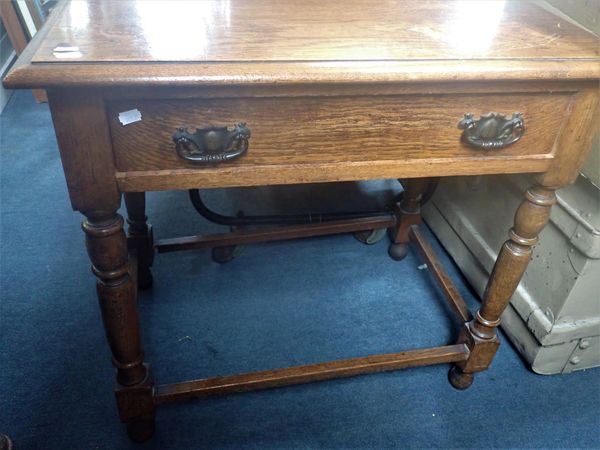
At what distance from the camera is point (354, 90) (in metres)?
0.72

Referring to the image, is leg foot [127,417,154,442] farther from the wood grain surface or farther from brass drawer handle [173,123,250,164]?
the wood grain surface

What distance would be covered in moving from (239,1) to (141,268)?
704mm

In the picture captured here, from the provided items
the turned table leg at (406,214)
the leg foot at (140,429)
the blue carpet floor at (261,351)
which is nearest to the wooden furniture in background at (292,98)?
the leg foot at (140,429)

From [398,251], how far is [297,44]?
87 centimetres

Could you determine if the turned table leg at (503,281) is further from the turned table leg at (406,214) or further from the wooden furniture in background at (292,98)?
the turned table leg at (406,214)

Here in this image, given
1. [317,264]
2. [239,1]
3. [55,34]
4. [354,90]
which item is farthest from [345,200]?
[55,34]

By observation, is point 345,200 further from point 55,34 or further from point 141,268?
point 55,34

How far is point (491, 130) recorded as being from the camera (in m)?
0.79

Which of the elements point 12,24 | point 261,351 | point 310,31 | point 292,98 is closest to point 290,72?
point 292,98

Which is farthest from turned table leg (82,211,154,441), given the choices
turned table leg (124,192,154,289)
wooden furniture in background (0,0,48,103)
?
wooden furniture in background (0,0,48,103)

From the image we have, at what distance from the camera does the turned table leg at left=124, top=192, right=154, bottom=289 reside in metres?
1.25

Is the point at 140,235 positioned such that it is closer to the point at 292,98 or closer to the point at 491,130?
the point at 292,98

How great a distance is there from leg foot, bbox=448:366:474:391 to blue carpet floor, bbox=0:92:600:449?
22mm

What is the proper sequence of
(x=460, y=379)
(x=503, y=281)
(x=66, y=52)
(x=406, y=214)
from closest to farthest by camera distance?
(x=66, y=52) → (x=503, y=281) → (x=460, y=379) → (x=406, y=214)
